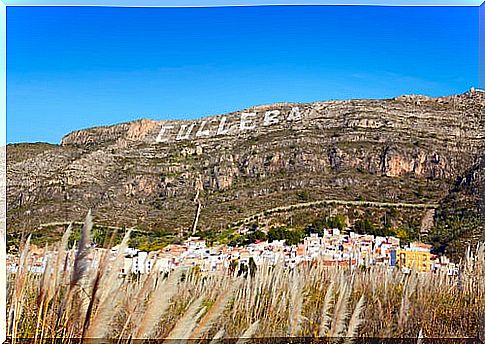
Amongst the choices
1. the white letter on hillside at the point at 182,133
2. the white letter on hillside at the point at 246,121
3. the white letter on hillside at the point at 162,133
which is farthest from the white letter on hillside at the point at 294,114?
the white letter on hillside at the point at 162,133

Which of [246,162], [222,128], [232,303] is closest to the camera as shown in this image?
[232,303]

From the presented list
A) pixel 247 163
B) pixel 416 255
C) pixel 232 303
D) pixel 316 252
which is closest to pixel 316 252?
pixel 316 252

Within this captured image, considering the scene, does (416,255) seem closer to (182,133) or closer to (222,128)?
(222,128)

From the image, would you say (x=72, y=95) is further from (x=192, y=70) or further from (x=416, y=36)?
(x=416, y=36)

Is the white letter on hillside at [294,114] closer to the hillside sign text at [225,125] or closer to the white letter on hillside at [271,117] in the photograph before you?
the hillside sign text at [225,125]

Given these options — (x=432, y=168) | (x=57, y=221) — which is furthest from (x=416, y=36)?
(x=57, y=221)

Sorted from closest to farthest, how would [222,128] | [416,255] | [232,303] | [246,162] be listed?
[232,303], [416,255], [222,128], [246,162]
